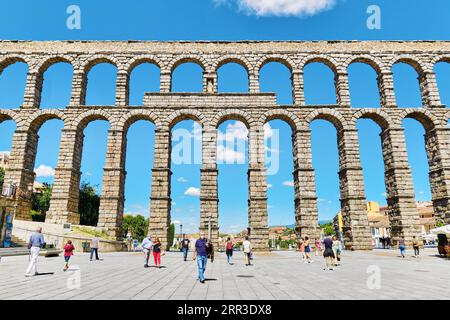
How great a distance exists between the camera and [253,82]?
30000 millimetres

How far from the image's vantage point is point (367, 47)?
30891 mm

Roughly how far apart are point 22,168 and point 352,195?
94.2 ft

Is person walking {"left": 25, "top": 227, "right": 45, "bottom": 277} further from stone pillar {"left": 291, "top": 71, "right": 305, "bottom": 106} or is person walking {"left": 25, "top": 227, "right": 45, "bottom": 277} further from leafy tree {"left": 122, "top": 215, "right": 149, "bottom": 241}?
leafy tree {"left": 122, "top": 215, "right": 149, "bottom": 241}

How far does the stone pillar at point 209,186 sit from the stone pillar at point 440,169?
19.4 m

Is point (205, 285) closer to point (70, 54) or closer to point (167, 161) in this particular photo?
point (167, 161)

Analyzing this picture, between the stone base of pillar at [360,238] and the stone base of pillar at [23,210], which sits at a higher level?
the stone base of pillar at [23,210]

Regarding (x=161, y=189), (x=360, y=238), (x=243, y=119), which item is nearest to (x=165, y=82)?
(x=243, y=119)

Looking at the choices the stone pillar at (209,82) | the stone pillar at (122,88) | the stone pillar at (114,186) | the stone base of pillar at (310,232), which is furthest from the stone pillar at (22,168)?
the stone base of pillar at (310,232)

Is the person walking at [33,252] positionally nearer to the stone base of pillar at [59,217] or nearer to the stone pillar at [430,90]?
the stone base of pillar at [59,217]

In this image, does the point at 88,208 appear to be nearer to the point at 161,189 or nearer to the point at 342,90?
the point at 161,189

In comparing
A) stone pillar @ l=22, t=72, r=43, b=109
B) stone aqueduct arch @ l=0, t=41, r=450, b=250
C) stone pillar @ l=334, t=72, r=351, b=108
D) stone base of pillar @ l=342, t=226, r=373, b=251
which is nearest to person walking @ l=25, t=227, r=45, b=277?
stone aqueduct arch @ l=0, t=41, r=450, b=250

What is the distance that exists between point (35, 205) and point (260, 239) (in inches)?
1445

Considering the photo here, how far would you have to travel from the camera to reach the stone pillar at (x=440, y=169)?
87.8ft
